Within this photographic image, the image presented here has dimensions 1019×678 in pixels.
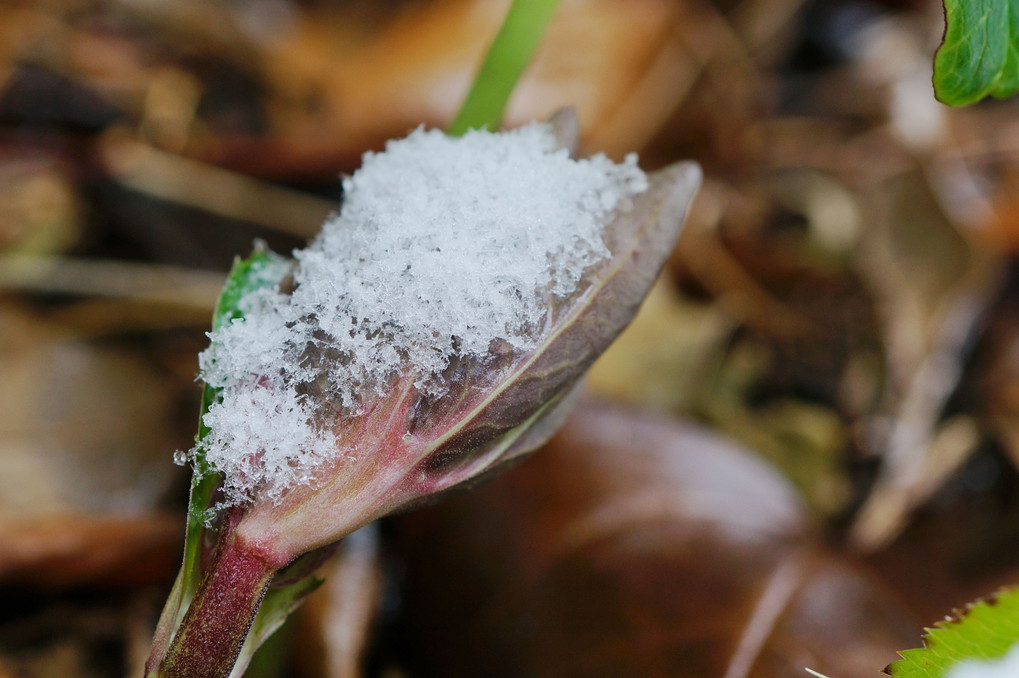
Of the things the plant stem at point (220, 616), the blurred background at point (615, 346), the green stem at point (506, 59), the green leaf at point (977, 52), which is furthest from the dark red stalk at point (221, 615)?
the green leaf at point (977, 52)

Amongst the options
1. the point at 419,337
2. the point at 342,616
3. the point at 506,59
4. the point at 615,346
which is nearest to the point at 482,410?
the point at 419,337

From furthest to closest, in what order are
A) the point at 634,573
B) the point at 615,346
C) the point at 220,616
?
the point at 615,346
the point at 634,573
the point at 220,616

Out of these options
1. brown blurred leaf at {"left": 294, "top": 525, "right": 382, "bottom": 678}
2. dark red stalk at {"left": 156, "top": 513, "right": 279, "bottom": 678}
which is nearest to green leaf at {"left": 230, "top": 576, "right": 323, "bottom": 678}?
dark red stalk at {"left": 156, "top": 513, "right": 279, "bottom": 678}

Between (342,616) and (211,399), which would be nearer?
(211,399)

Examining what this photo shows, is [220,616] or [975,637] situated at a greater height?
[220,616]

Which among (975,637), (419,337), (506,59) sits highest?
(506,59)

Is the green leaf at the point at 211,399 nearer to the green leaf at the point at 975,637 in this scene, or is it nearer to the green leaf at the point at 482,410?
the green leaf at the point at 482,410

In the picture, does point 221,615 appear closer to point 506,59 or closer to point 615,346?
point 506,59

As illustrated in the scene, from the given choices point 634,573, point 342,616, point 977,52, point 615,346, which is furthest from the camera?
point 615,346

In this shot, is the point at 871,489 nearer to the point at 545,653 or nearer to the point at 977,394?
the point at 977,394
